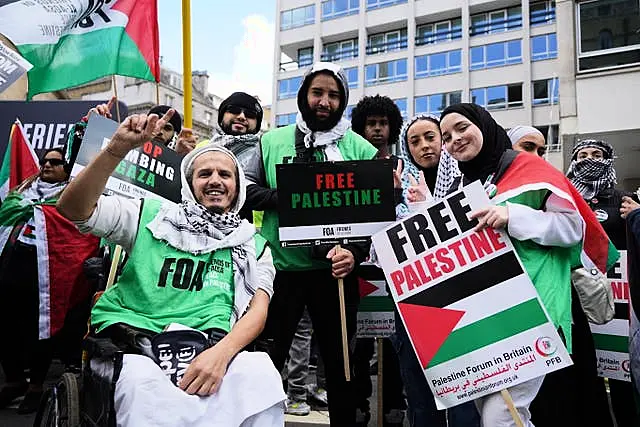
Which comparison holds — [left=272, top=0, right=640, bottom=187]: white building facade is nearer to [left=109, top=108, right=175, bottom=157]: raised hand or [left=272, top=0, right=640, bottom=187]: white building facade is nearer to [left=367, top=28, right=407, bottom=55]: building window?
[left=367, top=28, right=407, bottom=55]: building window

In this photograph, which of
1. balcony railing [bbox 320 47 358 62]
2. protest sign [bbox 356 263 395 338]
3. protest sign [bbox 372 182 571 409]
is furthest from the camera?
balcony railing [bbox 320 47 358 62]

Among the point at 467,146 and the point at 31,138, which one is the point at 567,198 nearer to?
the point at 467,146

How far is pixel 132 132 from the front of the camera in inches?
78.7

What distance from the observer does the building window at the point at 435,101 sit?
31391mm

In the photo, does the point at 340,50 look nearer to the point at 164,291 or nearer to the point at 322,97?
the point at 322,97

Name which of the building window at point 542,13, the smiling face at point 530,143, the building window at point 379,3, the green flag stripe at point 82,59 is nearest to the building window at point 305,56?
the building window at point 379,3

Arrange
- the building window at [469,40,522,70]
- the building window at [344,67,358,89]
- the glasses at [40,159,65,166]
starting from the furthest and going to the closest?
the building window at [344,67,358,89]
the building window at [469,40,522,70]
the glasses at [40,159,65,166]

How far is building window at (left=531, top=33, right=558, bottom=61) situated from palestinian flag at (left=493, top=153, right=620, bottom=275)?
29.6 metres

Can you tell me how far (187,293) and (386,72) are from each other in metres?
32.9

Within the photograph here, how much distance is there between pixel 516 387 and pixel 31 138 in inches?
205

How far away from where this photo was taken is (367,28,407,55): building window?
33.8 meters

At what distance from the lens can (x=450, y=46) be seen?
104 ft

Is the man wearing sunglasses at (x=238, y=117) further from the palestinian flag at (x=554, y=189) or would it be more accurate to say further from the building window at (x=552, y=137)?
the building window at (x=552, y=137)

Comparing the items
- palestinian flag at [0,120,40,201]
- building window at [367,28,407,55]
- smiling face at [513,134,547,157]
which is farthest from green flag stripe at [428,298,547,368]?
building window at [367,28,407,55]
